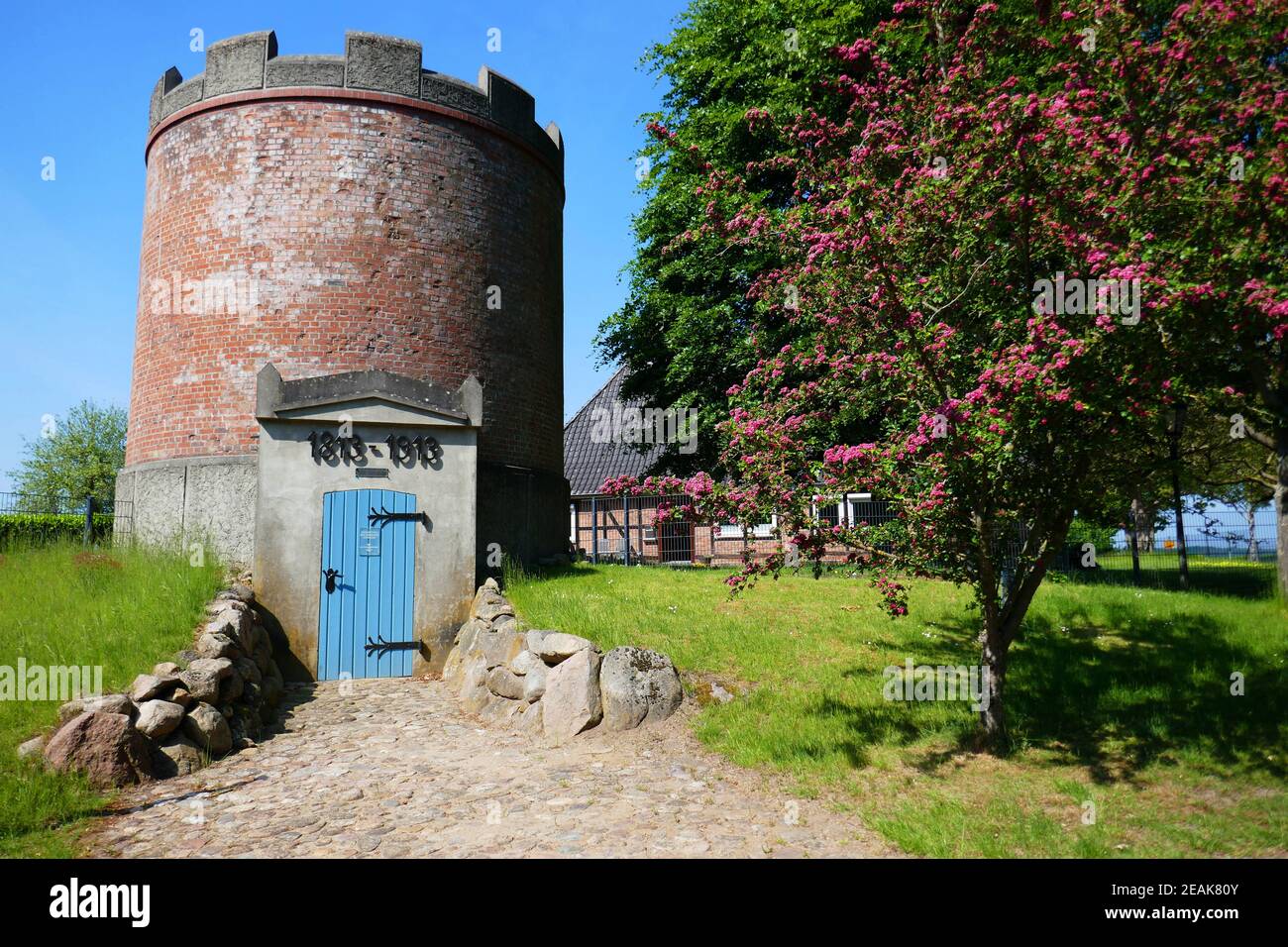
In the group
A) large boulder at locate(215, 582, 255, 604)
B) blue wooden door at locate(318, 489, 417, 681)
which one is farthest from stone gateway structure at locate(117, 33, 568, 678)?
large boulder at locate(215, 582, 255, 604)

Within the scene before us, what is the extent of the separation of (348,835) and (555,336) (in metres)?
11.9

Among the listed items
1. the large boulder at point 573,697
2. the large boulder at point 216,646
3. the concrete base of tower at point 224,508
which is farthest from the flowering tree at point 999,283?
the concrete base of tower at point 224,508

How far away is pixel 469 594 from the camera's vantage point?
11484mm

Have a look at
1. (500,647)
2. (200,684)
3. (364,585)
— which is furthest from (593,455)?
(200,684)

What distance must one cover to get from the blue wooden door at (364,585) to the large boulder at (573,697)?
142 inches

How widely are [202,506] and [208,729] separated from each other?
580 centimetres

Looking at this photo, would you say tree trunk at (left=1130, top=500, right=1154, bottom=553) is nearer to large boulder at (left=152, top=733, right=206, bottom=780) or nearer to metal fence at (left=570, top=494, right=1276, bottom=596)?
metal fence at (left=570, top=494, right=1276, bottom=596)

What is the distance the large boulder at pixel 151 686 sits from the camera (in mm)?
7199

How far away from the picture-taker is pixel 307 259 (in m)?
12.5

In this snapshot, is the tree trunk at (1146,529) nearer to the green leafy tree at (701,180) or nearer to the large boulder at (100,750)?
the green leafy tree at (701,180)

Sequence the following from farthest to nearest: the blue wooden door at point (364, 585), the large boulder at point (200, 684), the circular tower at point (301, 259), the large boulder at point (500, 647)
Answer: the circular tower at point (301, 259) → the blue wooden door at point (364, 585) → the large boulder at point (500, 647) → the large boulder at point (200, 684)

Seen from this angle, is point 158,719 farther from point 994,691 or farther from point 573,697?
point 994,691

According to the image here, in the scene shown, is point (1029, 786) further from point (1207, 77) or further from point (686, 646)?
point (1207, 77)
